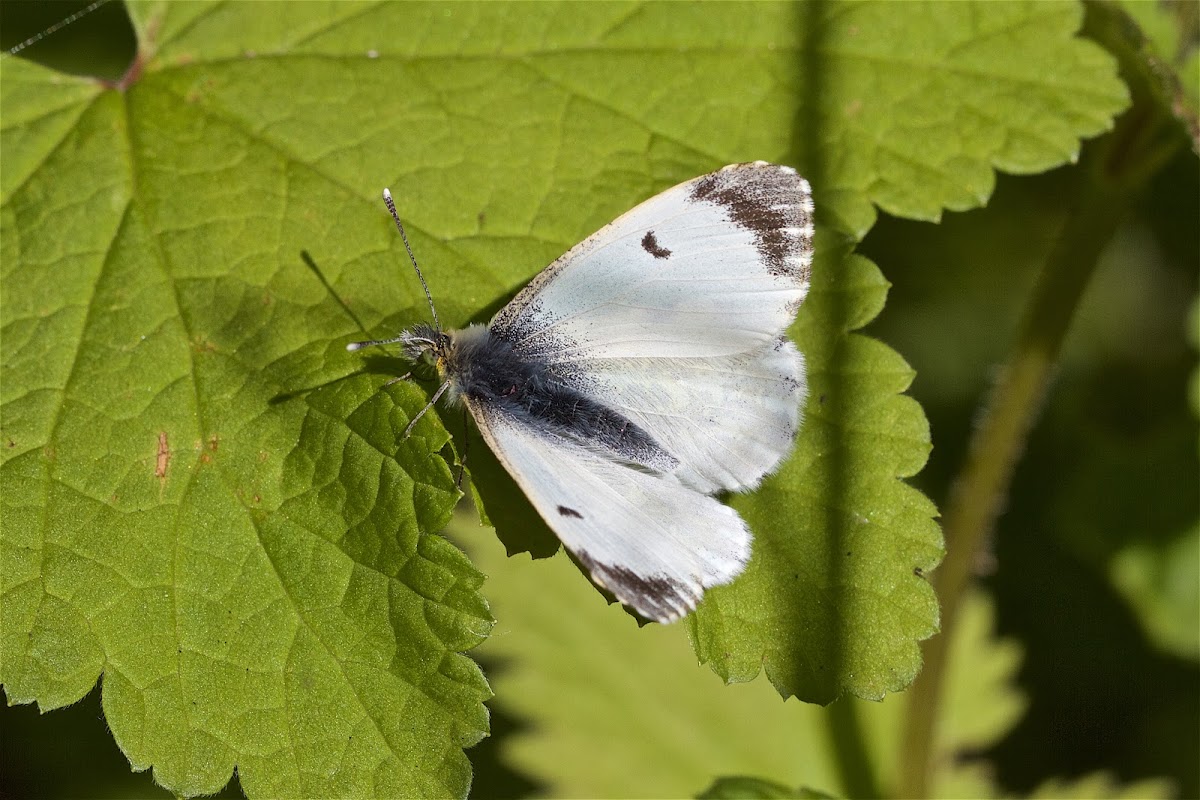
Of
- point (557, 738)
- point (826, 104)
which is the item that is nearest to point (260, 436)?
point (826, 104)

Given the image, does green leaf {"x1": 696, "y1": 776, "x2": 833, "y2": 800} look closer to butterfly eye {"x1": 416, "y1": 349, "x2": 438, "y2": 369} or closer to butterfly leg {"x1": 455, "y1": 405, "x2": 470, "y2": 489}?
butterfly leg {"x1": 455, "y1": 405, "x2": 470, "y2": 489}

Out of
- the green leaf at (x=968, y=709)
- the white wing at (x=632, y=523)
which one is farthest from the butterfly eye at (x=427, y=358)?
the green leaf at (x=968, y=709)

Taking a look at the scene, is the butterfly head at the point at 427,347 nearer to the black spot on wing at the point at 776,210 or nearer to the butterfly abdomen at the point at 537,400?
the butterfly abdomen at the point at 537,400

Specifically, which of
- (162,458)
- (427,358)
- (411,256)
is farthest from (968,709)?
(162,458)

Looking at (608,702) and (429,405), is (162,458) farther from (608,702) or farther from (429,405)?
(608,702)

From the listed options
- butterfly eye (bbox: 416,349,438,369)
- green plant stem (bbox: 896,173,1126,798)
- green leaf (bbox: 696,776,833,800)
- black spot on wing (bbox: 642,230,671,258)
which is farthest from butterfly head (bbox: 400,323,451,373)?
green plant stem (bbox: 896,173,1126,798)

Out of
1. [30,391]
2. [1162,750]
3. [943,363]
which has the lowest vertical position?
[1162,750]

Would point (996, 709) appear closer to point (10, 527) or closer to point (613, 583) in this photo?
point (613, 583)

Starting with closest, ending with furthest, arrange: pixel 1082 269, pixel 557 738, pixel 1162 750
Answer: pixel 1082 269
pixel 557 738
pixel 1162 750
